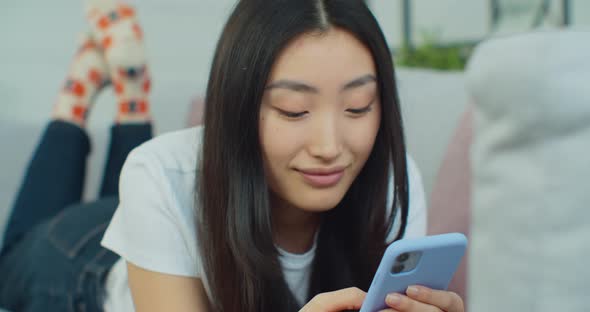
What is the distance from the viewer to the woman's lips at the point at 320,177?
2.55 feet

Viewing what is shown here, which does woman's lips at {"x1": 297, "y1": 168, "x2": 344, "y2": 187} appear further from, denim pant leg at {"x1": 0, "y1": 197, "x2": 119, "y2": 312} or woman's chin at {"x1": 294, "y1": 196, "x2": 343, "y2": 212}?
denim pant leg at {"x1": 0, "y1": 197, "x2": 119, "y2": 312}

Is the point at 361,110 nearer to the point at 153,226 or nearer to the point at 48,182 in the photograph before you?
the point at 153,226

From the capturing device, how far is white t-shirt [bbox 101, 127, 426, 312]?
33.3 inches

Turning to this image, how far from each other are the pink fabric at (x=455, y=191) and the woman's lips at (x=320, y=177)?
381mm

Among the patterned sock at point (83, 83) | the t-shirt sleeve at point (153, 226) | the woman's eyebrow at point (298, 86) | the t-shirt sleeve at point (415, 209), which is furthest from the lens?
the patterned sock at point (83, 83)

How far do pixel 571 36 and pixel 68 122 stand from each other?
1.40 meters

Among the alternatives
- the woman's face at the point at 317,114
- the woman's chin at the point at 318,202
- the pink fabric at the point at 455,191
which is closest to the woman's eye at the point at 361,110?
the woman's face at the point at 317,114

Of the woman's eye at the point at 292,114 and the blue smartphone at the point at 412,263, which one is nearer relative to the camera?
the blue smartphone at the point at 412,263

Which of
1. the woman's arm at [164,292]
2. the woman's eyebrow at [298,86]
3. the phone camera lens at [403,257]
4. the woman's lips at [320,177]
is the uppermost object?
the woman's eyebrow at [298,86]

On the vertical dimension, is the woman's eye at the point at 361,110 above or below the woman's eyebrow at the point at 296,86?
below

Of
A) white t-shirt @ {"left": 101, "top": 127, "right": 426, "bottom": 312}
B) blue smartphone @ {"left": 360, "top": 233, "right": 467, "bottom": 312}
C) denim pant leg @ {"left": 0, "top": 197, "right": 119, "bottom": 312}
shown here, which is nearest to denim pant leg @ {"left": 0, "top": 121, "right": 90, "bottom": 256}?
denim pant leg @ {"left": 0, "top": 197, "right": 119, "bottom": 312}

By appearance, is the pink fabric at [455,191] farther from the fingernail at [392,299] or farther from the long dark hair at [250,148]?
the fingernail at [392,299]

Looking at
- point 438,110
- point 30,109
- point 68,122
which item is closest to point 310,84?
point 438,110

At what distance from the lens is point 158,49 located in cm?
248
